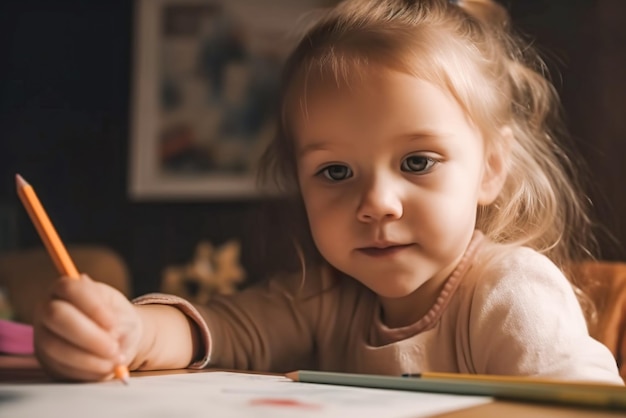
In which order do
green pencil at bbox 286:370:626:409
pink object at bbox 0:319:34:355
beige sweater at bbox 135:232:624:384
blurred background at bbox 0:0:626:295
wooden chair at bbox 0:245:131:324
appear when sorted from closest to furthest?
green pencil at bbox 286:370:626:409
beige sweater at bbox 135:232:624:384
pink object at bbox 0:319:34:355
wooden chair at bbox 0:245:131:324
blurred background at bbox 0:0:626:295

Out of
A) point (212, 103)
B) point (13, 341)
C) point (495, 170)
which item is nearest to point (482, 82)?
point (495, 170)

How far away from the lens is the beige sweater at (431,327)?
0.70 meters

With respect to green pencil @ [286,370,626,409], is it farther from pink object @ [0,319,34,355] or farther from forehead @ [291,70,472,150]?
pink object @ [0,319,34,355]

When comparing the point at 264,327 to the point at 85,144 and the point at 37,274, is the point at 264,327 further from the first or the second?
the point at 85,144

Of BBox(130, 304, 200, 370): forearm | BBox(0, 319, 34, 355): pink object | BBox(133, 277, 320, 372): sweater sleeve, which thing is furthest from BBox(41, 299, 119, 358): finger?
BBox(0, 319, 34, 355): pink object

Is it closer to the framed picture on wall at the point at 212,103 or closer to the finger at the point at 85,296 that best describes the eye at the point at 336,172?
the finger at the point at 85,296

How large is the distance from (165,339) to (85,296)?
18cm

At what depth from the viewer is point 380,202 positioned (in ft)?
2.52

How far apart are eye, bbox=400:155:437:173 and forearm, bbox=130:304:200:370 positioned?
27cm

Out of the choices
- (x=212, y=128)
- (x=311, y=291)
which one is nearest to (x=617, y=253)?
(x=311, y=291)

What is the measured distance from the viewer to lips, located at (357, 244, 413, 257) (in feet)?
2.65

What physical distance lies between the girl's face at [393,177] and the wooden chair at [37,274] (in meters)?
1.17

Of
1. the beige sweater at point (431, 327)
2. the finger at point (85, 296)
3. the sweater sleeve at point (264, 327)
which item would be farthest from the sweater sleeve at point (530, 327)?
the finger at point (85, 296)

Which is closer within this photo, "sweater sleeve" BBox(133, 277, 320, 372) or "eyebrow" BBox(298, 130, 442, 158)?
"eyebrow" BBox(298, 130, 442, 158)
